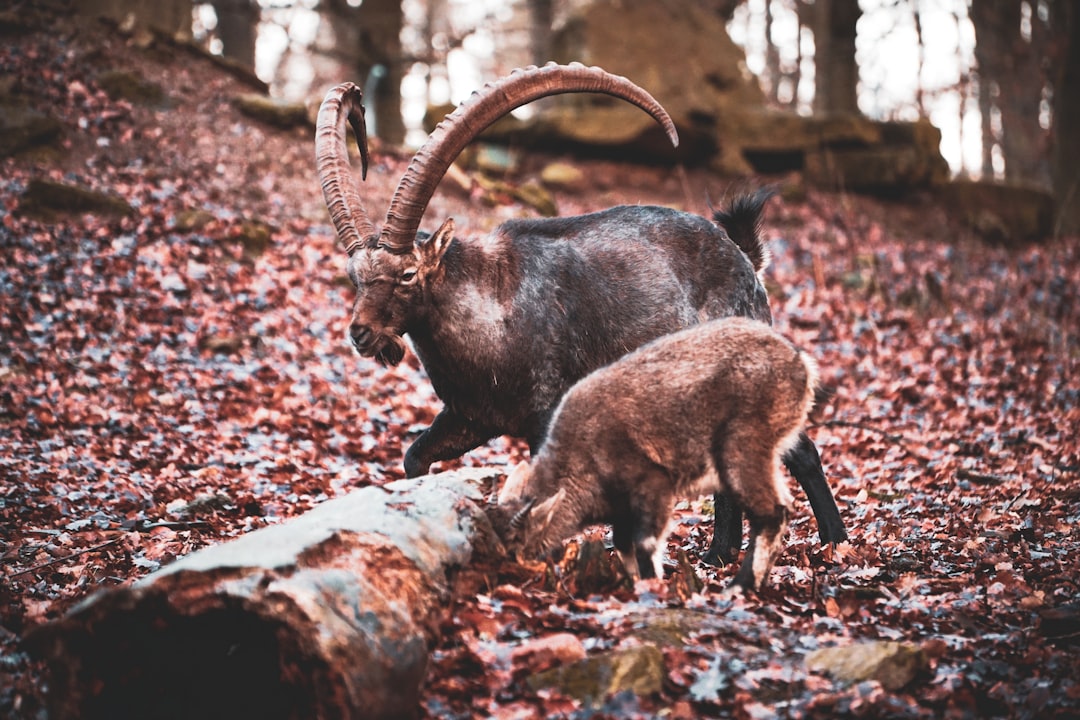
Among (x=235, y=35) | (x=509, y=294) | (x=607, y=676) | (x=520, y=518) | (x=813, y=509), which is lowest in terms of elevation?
(x=607, y=676)

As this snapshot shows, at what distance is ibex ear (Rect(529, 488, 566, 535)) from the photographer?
5473 millimetres

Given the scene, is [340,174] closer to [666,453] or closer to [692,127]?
[666,453]

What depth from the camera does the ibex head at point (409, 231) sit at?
6.88 m

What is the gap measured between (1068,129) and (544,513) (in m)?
19.3

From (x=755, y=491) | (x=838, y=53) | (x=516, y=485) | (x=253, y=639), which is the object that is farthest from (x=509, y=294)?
(x=838, y=53)

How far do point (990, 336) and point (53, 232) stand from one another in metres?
13.5

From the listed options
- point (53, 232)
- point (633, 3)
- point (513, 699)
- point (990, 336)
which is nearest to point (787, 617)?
point (513, 699)

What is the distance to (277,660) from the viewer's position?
4.18 metres

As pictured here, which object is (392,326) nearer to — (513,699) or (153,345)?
(513,699)

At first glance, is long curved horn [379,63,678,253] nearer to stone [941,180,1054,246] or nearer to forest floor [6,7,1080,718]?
forest floor [6,7,1080,718]

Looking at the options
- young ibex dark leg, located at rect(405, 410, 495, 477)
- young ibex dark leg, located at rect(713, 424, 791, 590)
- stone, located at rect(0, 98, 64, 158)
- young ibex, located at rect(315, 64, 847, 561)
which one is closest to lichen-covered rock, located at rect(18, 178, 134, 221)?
stone, located at rect(0, 98, 64, 158)

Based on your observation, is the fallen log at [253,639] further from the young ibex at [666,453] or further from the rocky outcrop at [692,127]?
the rocky outcrop at [692,127]

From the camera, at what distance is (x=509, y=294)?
7293 mm

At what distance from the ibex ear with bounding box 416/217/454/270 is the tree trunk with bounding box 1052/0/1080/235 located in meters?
17.0
